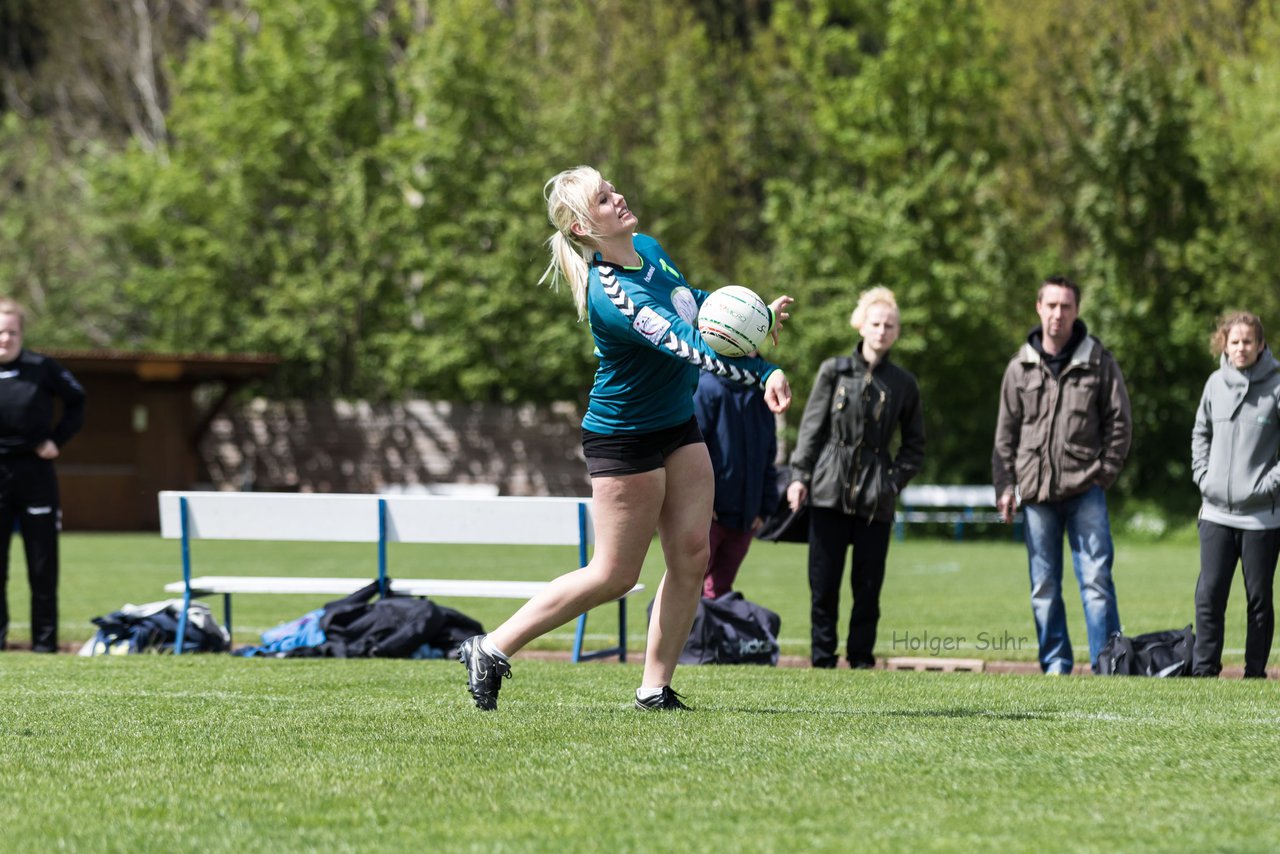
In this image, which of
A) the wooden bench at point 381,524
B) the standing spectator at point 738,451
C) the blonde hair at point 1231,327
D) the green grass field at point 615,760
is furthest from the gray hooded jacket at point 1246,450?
the wooden bench at point 381,524

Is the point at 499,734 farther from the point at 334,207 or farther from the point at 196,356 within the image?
the point at 334,207

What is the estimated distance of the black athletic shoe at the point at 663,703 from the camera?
273 inches

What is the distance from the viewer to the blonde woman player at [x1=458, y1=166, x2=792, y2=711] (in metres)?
6.41

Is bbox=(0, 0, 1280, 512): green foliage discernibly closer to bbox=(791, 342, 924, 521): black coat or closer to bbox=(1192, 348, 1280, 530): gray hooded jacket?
bbox=(791, 342, 924, 521): black coat

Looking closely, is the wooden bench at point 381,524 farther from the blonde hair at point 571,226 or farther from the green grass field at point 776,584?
the blonde hair at point 571,226

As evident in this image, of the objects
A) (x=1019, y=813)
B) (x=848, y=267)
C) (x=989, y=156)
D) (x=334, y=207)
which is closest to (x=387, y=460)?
(x=334, y=207)

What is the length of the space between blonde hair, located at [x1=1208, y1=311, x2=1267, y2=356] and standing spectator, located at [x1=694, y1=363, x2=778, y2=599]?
261cm

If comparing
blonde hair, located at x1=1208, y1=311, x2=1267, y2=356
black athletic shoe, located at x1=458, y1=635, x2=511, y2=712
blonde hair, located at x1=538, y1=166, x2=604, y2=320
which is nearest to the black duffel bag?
blonde hair, located at x1=1208, y1=311, x2=1267, y2=356

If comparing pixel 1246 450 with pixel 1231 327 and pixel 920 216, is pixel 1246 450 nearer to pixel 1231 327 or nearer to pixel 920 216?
pixel 1231 327

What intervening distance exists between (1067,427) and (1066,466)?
8.8 inches

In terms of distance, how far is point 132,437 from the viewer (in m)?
33.1

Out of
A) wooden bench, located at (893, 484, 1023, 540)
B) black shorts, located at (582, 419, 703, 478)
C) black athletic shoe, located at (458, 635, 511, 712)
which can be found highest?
black shorts, located at (582, 419, 703, 478)

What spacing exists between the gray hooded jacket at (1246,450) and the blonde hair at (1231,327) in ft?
0.40

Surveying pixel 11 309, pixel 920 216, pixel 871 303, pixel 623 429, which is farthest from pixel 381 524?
pixel 920 216
